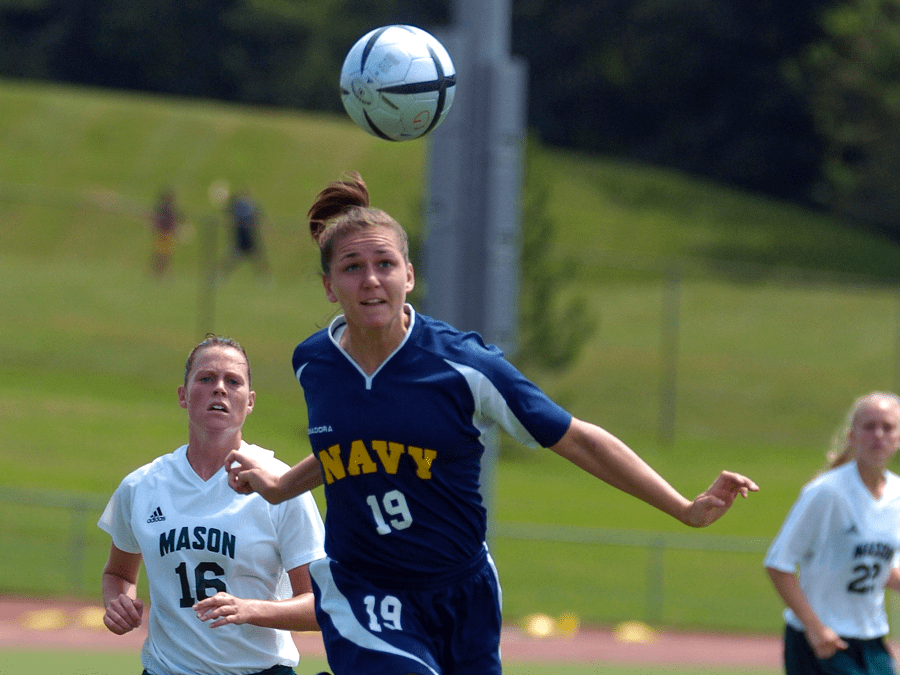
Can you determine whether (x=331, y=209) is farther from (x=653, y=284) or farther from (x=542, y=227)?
(x=653, y=284)

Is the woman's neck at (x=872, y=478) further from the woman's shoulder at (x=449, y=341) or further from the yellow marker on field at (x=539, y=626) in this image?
the yellow marker on field at (x=539, y=626)

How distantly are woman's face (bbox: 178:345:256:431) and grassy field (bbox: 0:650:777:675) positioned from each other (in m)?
6.13

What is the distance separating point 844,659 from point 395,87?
2957 millimetres

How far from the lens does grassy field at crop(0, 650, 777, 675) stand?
33.6 ft

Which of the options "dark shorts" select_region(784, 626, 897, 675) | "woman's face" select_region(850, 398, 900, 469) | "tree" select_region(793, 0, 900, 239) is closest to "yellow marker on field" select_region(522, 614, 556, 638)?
"dark shorts" select_region(784, 626, 897, 675)

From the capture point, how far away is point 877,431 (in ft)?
20.0

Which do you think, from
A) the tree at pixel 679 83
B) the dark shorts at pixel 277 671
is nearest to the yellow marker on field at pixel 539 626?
the dark shorts at pixel 277 671

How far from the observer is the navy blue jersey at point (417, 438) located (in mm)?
3965

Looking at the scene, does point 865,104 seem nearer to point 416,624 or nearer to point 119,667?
point 119,667

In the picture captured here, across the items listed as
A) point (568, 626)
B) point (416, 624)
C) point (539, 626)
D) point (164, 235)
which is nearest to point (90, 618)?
point (539, 626)

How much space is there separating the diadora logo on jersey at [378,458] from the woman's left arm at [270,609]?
0.49 meters

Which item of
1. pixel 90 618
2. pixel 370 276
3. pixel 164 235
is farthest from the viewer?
pixel 164 235

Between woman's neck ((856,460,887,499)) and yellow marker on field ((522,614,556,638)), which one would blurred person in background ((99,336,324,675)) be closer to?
woman's neck ((856,460,887,499))

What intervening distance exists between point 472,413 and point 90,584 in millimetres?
11142
